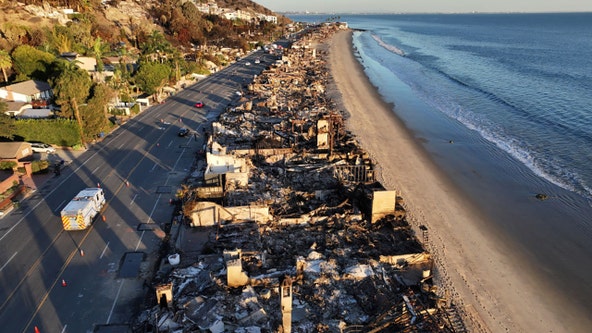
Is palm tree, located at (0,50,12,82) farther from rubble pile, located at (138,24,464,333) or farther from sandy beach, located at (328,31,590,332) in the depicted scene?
sandy beach, located at (328,31,590,332)

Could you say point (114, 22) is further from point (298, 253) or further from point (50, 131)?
point (298, 253)

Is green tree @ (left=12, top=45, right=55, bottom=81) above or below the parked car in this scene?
above

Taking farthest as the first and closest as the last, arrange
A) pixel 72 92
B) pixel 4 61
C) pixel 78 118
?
1. pixel 4 61
2. pixel 72 92
3. pixel 78 118

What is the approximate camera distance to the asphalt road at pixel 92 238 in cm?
2122

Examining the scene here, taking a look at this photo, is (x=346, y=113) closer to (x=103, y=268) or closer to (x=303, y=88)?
(x=303, y=88)

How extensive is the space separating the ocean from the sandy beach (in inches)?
50.7

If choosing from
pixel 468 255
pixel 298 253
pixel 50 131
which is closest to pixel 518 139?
pixel 468 255

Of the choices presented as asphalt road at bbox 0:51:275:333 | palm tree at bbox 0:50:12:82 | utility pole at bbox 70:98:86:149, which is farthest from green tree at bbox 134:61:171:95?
utility pole at bbox 70:98:86:149

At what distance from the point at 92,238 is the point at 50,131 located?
21.1 m

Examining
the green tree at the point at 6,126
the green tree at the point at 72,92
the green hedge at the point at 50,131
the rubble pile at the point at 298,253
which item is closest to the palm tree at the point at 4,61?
the green tree at the point at 72,92

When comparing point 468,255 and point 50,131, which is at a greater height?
point 50,131

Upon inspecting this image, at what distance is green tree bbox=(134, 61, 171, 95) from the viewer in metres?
64.9

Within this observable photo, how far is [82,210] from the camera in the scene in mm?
28000

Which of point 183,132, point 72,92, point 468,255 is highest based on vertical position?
point 72,92
